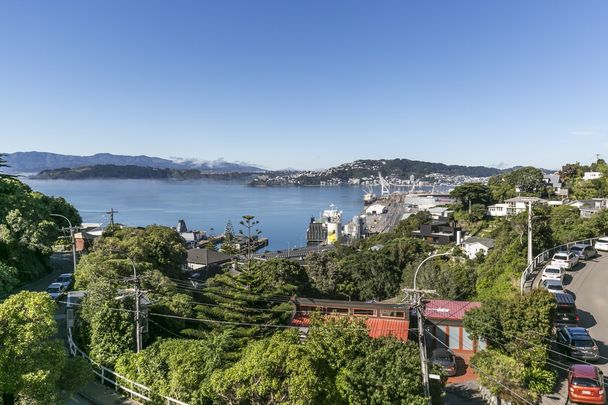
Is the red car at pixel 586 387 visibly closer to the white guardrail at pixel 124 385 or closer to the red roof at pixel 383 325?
the red roof at pixel 383 325

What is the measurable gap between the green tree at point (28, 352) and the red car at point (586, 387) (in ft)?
31.0

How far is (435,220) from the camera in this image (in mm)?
41625

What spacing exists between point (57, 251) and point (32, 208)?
10.3 meters

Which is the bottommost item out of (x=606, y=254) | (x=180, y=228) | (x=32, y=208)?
(x=180, y=228)

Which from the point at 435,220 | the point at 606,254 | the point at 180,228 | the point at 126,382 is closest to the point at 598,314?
the point at 606,254

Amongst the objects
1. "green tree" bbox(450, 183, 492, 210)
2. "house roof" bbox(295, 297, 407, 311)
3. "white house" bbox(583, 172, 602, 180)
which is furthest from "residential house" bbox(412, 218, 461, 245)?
"house roof" bbox(295, 297, 407, 311)

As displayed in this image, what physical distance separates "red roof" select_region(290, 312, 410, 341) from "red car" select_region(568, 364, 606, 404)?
13.8 ft

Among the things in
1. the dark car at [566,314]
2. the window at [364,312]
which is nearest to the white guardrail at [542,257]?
the dark car at [566,314]

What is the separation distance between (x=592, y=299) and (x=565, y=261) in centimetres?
323

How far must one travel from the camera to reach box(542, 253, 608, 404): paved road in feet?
35.6

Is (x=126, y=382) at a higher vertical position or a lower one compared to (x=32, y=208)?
lower

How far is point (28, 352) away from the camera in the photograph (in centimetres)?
669

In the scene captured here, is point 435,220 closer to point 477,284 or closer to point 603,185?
point 603,185

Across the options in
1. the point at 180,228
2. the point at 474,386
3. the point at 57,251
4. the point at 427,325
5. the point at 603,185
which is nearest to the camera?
the point at 474,386
